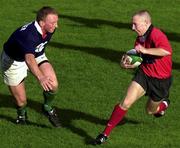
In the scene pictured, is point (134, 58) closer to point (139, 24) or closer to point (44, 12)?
point (139, 24)

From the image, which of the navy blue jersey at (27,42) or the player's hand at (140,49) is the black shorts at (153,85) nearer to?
the player's hand at (140,49)

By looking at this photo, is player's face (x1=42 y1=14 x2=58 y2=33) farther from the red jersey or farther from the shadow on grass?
the shadow on grass

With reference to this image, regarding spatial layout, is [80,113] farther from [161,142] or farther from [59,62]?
[59,62]

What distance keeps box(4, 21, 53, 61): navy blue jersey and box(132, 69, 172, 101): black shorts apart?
5.41ft

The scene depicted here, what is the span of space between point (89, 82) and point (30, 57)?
404 cm

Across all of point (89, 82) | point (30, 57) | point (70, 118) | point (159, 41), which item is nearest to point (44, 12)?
point (30, 57)

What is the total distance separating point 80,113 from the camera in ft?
37.9

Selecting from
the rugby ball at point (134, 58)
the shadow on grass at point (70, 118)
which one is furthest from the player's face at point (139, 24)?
the shadow on grass at point (70, 118)

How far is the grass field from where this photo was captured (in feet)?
33.8

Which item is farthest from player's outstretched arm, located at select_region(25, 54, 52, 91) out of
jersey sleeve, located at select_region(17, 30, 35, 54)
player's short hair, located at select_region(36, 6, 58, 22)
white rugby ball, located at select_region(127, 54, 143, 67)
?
white rugby ball, located at select_region(127, 54, 143, 67)

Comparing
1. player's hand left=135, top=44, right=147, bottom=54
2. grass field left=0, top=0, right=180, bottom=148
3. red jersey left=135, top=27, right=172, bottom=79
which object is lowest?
grass field left=0, top=0, right=180, bottom=148

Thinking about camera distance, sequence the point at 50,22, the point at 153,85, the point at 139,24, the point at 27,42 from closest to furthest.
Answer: the point at 139,24, the point at 50,22, the point at 27,42, the point at 153,85

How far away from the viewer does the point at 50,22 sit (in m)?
9.84

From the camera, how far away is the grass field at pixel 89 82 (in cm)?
1030
